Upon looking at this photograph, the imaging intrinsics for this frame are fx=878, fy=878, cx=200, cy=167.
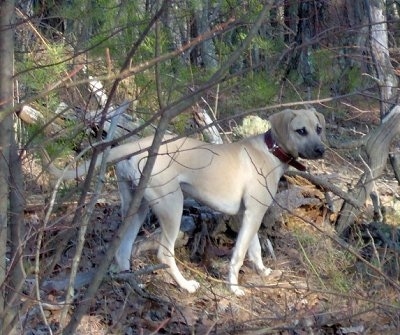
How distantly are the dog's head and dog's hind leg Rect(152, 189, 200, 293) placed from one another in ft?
3.21

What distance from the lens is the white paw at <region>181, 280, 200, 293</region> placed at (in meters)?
6.54

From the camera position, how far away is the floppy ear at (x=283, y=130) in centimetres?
692

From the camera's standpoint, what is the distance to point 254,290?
6617 millimetres

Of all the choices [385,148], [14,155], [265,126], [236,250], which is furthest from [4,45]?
[265,126]

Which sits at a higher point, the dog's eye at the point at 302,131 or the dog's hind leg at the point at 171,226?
the dog's eye at the point at 302,131

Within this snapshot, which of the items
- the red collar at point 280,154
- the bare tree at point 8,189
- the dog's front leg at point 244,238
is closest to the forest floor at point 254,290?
the dog's front leg at point 244,238

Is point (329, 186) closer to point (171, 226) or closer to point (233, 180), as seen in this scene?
point (233, 180)

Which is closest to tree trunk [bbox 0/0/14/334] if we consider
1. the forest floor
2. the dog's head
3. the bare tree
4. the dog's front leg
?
the bare tree

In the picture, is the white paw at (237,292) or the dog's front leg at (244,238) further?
the dog's front leg at (244,238)

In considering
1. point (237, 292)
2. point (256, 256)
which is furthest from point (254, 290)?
point (256, 256)

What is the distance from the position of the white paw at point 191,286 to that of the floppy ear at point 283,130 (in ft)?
4.24

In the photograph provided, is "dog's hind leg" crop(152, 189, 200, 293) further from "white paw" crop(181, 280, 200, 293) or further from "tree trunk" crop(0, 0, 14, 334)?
"tree trunk" crop(0, 0, 14, 334)

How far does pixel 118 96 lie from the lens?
8016 mm

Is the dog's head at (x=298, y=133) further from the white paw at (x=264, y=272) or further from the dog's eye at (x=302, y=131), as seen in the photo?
the white paw at (x=264, y=272)
